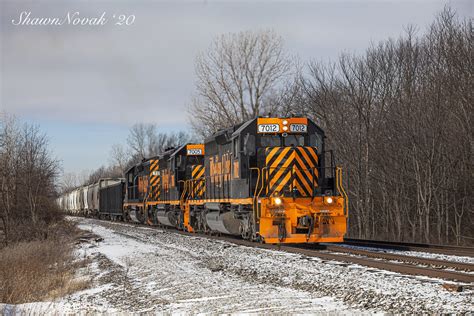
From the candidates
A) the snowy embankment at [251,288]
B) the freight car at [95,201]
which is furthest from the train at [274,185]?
the freight car at [95,201]

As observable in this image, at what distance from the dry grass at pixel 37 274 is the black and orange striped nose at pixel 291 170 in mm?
5488

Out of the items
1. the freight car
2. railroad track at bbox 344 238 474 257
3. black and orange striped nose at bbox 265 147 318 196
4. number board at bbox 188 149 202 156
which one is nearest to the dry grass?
black and orange striped nose at bbox 265 147 318 196

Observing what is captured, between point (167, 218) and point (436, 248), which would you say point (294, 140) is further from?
point (167, 218)

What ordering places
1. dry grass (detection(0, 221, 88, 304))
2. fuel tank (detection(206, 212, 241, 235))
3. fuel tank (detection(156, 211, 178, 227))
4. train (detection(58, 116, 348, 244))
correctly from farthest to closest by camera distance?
fuel tank (detection(156, 211, 178, 227)), fuel tank (detection(206, 212, 241, 235)), train (detection(58, 116, 348, 244)), dry grass (detection(0, 221, 88, 304))

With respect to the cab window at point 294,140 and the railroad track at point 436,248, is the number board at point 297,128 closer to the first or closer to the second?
the cab window at point 294,140

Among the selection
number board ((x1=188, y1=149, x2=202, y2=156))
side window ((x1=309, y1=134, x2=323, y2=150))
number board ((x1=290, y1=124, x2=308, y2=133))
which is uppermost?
number board ((x1=188, y1=149, x2=202, y2=156))

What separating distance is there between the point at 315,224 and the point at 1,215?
546 inches

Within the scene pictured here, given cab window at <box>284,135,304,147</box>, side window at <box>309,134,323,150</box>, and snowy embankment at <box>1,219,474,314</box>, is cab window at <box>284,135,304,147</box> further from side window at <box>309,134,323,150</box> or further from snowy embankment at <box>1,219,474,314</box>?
snowy embankment at <box>1,219,474,314</box>

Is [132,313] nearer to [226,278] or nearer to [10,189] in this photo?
[226,278]

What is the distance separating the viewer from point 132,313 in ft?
27.1

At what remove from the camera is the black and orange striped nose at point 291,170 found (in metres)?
15.8

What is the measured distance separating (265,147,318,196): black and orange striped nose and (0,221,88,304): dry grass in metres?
5.49

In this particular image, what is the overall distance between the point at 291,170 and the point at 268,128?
1534 millimetres

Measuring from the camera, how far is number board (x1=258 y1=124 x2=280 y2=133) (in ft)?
54.3
